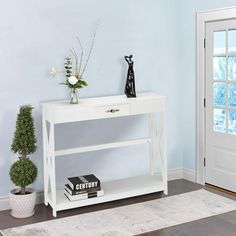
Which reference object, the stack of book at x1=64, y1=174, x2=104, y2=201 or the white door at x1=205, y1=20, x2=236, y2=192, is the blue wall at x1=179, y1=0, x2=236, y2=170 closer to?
the white door at x1=205, y1=20, x2=236, y2=192

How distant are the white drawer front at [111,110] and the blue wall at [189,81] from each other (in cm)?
106

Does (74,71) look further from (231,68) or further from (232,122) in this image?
(232,122)

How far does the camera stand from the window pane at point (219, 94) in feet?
14.9

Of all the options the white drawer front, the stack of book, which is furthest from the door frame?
the stack of book

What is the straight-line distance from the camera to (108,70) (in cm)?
454

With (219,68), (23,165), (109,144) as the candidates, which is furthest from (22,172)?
(219,68)

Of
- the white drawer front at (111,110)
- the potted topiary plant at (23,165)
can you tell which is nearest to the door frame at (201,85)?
the white drawer front at (111,110)

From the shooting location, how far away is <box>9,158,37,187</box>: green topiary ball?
3.90 metres

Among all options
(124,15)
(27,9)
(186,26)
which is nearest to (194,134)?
(186,26)

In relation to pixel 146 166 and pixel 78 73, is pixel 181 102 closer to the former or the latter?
pixel 146 166

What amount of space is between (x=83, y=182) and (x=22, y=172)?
1.88ft

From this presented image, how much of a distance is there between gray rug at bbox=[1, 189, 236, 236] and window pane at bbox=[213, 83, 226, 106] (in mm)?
933

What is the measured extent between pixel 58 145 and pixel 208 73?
170 cm

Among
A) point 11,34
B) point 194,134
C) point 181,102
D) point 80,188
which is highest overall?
point 11,34
